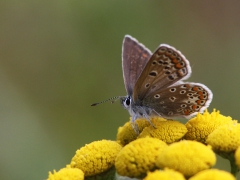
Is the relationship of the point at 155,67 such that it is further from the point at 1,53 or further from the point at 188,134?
the point at 1,53

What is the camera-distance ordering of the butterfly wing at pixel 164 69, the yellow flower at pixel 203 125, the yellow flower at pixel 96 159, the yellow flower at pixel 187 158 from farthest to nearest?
1. the butterfly wing at pixel 164 69
2. the yellow flower at pixel 203 125
3. the yellow flower at pixel 96 159
4. the yellow flower at pixel 187 158

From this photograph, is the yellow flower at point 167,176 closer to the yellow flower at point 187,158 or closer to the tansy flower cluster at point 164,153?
the tansy flower cluster at point 164,153

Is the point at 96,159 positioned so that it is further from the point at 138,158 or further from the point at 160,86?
the point at 160,86

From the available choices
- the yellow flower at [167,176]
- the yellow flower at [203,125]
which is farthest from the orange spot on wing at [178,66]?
the yellow flower at [167,176]

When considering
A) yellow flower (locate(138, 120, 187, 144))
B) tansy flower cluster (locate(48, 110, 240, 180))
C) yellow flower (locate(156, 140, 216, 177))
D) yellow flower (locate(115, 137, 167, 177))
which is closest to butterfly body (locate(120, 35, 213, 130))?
tansy flower cluster (locate(48, 110, 240, 180))

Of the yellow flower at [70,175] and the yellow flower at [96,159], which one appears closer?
the yellow flower at [70,175]
